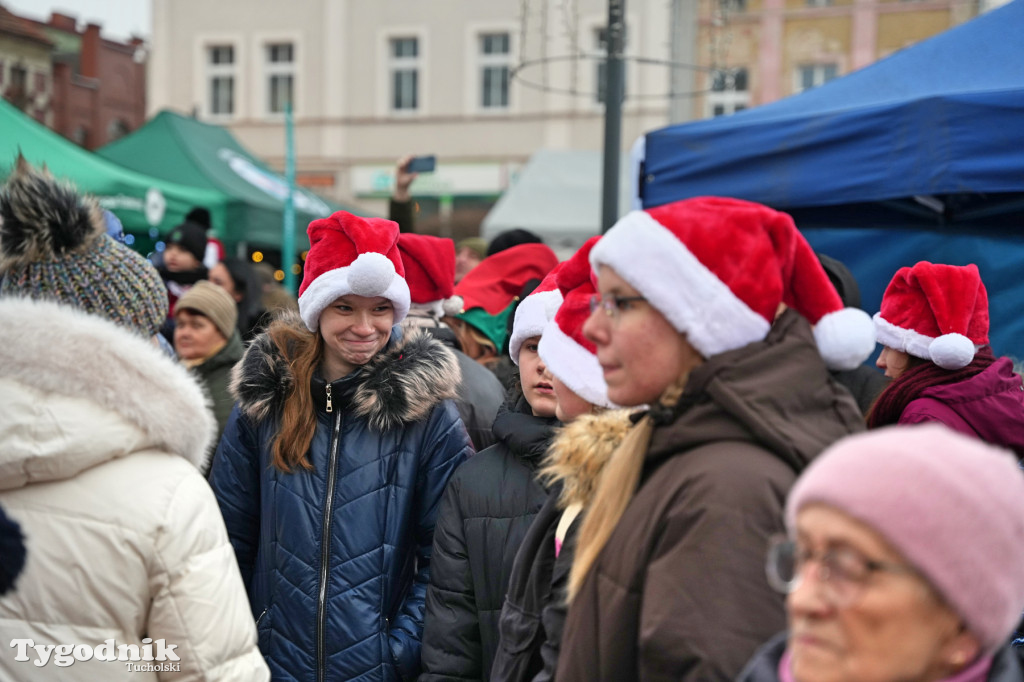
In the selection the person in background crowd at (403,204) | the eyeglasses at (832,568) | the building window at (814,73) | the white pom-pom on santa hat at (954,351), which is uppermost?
the building window at (814,73)

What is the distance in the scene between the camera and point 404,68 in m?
24.5

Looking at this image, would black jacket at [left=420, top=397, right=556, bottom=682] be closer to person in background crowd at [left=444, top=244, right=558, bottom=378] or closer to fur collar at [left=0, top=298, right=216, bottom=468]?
fur collar at [left=0, top=298, right=216, bottom=468]

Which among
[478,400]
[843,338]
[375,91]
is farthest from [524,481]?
[375,91]

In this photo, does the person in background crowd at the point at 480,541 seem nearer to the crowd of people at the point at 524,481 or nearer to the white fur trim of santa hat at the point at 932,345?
the crowd of people at the point at 524,481

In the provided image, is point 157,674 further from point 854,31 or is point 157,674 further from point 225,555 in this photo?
point 854,31

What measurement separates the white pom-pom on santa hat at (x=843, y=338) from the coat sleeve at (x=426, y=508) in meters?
1.56

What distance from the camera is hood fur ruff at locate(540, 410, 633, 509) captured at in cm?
207

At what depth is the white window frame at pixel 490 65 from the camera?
23797 mm

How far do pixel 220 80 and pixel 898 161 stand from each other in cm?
2385

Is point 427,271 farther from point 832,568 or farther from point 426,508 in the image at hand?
point 832,568

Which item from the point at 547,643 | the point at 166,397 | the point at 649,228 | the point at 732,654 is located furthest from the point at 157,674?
the point at 649,228

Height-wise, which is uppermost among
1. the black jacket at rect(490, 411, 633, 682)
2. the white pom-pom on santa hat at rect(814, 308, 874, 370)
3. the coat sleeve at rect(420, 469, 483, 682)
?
the white pom-pom on santa hat at rect(814, 308, 874, 370)

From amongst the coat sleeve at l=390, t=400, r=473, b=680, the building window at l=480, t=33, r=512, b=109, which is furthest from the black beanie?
the building window at l=480, t=33, r=512, b=109

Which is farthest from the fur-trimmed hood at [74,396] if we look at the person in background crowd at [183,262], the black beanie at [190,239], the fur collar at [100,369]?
the black beanie at [190,239]
